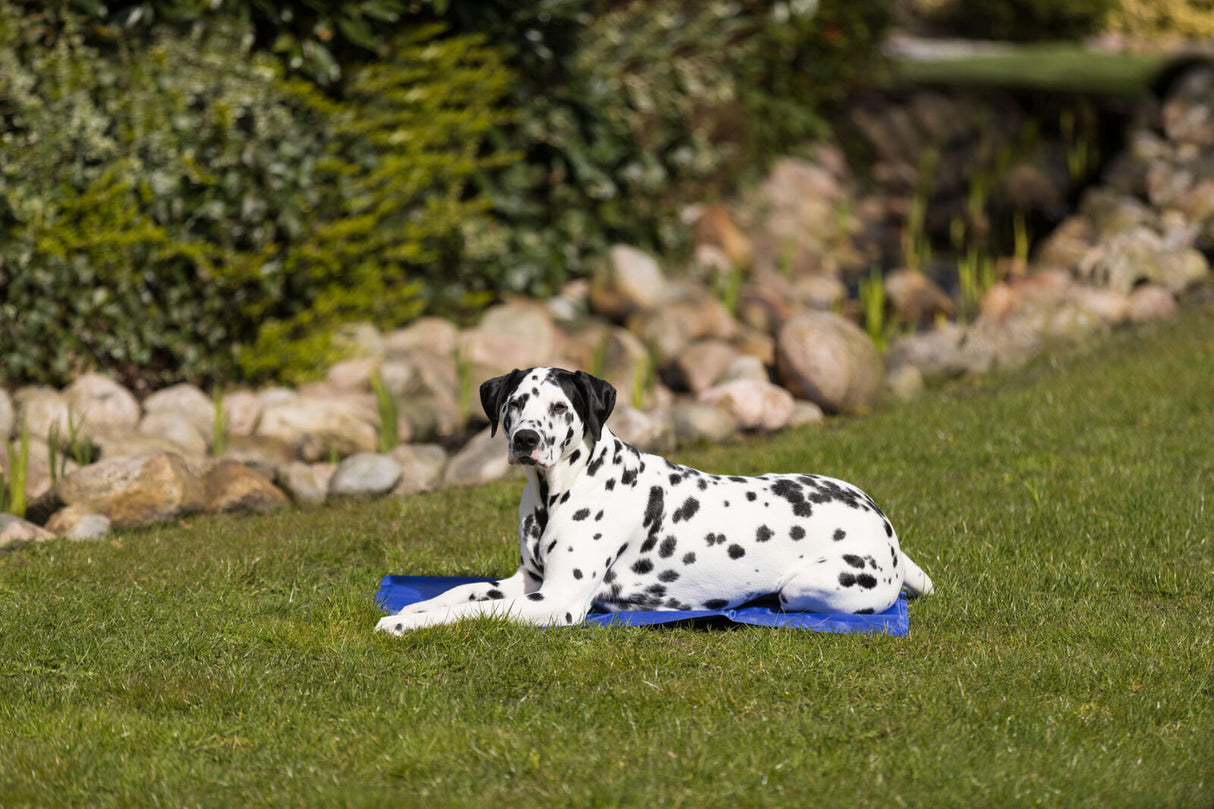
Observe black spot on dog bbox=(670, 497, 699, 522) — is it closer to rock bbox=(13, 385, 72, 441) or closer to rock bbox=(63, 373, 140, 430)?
rock bbox=(13, 385, 72, 441)

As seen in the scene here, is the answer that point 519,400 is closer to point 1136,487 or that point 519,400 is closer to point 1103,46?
point 1136,487

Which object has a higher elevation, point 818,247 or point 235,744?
point 235,744

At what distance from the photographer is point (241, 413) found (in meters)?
10.3

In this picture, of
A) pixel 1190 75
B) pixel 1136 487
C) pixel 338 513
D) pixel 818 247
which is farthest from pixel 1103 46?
pixel 338 513

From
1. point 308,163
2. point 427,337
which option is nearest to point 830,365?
point 427,337

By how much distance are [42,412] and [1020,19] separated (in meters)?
25.9

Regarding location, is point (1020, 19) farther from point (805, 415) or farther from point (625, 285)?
point (805, 415)

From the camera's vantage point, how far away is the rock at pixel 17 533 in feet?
24.7

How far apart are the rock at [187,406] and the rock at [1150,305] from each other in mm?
8943

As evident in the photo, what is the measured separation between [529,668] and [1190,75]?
18.7 meters

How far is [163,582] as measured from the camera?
673 cm

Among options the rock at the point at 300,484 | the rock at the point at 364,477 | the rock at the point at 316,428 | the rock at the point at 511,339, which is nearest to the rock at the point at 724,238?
the rock at the point at 511,339

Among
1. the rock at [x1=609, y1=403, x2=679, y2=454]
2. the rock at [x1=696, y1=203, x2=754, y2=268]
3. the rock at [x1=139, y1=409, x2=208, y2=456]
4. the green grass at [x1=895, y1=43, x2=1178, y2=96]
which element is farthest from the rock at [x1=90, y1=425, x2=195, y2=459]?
the green grass at [x1=895, y1=43, x2=1178, y2=96]

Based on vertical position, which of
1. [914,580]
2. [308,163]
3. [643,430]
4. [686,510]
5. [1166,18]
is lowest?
[1166,18]
